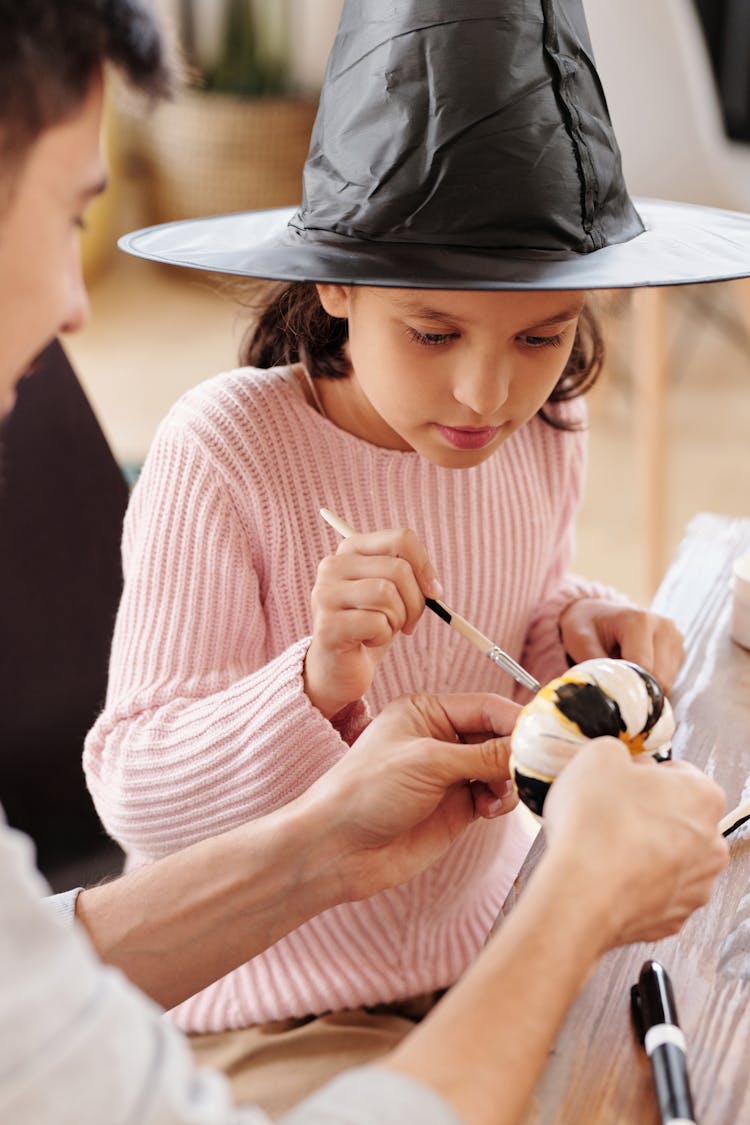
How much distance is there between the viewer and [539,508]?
4.15ft

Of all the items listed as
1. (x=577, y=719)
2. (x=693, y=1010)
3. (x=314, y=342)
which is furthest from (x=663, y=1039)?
(x=314, y=342)

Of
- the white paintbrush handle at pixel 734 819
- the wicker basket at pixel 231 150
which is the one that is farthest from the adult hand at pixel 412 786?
the wicker basket at pixel 231 150

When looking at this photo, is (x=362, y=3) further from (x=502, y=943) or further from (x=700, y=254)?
(x=502, y=943)

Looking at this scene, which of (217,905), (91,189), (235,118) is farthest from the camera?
(235,118)

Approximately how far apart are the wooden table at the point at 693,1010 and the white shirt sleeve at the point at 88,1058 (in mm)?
129

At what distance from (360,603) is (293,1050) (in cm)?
40

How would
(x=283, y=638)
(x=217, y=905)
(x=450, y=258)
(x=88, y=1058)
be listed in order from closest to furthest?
(x=88, y=1058)
(x=450, y=258)
(x=217, y=905)
(x=283, y=638)

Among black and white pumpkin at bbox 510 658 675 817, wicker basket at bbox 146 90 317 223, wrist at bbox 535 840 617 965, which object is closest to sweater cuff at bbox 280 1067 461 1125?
wrist at bbox 535 840 617 965

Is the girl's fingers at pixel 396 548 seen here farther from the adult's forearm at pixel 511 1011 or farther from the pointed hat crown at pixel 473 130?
the adult's forearm at pixel 511 1011

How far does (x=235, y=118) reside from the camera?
394 cm

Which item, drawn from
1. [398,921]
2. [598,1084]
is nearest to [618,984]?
[598,1084]

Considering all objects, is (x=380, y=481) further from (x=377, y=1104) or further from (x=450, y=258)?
(x=377, y=1104)

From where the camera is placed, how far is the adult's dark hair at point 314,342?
44.9 inches

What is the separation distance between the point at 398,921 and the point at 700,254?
0.65m
